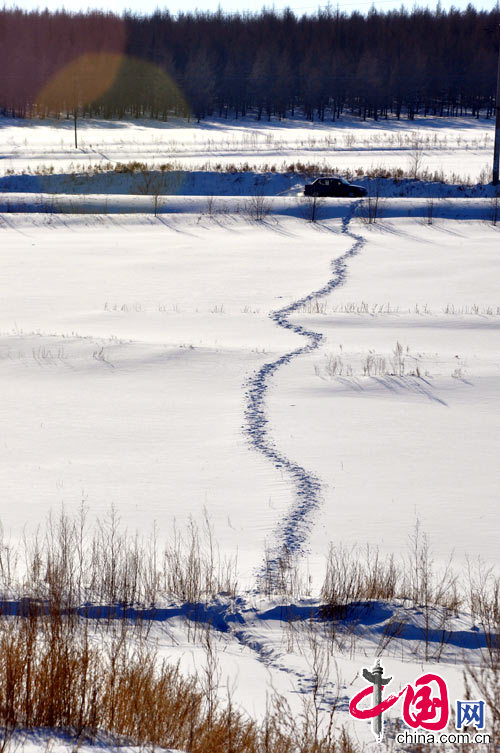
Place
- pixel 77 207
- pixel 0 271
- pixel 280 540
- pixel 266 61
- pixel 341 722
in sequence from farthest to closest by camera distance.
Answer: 1. pixel 266 61
2. pixel 77 207
3. pixel 0 271
4. pixel 280 540
5. pixel 341 722

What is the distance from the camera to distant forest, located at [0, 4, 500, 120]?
93.7 m

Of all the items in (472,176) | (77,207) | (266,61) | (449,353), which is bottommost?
(449,353)

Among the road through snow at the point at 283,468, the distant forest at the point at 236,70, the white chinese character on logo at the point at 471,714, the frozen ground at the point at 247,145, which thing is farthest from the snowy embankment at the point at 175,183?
the distant forest at the point at 236,70

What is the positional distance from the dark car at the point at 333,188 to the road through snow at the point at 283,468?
53.0 ft

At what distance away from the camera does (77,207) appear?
1195 inches

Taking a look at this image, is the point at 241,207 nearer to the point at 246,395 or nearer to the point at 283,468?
the point at 246,395

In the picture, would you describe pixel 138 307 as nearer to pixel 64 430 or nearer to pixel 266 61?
pixel 64 430

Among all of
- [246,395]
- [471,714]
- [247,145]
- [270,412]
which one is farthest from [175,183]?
[471,714]

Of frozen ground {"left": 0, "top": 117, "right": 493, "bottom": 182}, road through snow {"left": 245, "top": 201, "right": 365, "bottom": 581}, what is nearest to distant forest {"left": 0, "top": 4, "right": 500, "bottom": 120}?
frozen ground {"left": 0, "top": 117, "right": 493, "bottom": 182}

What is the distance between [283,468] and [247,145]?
52532mm

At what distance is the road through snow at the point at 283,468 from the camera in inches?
269

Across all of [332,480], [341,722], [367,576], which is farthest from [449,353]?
[341,722]

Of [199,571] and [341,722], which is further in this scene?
[199,571]

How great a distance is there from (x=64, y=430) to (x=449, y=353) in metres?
6.47
